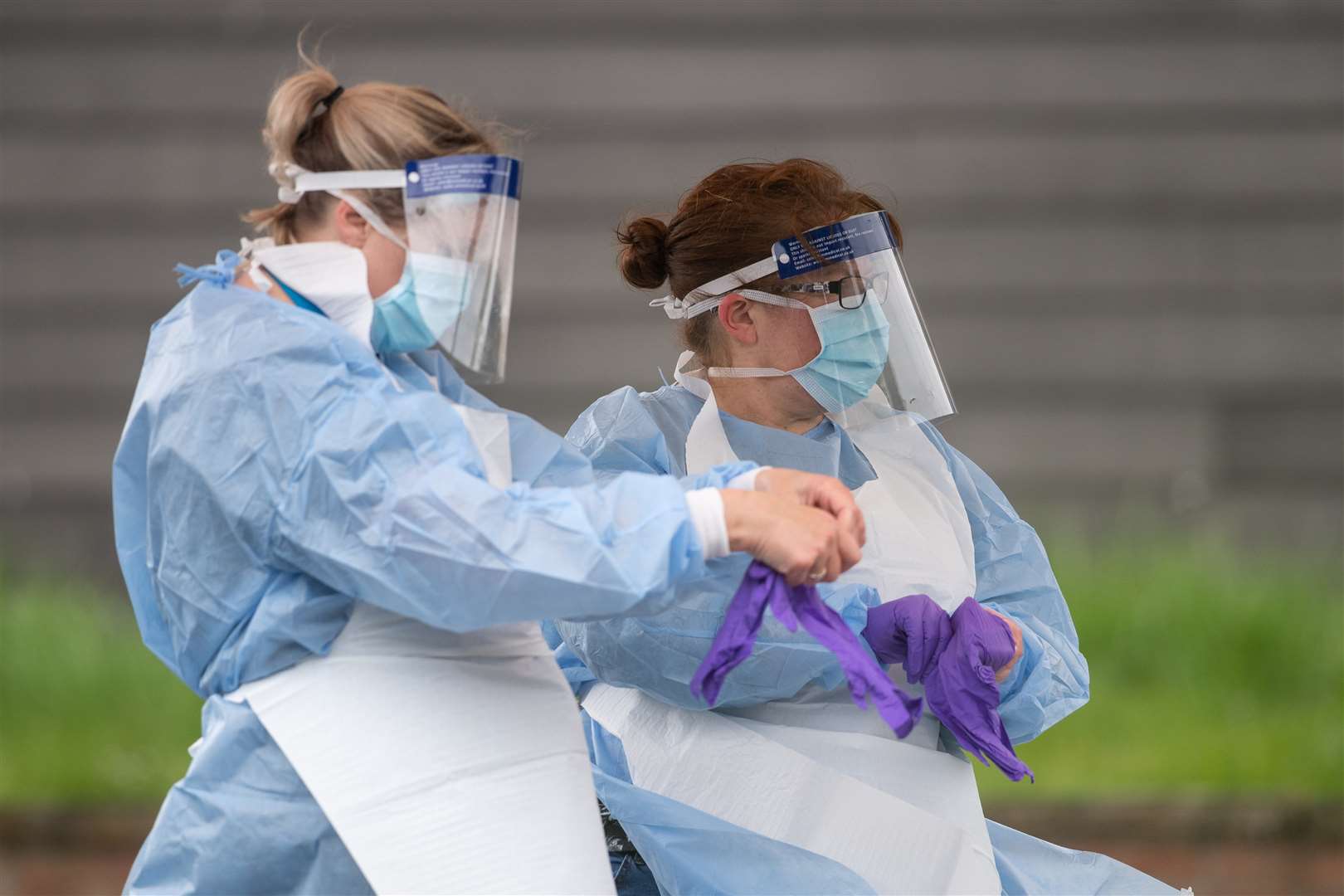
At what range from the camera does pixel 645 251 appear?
2.66 metres

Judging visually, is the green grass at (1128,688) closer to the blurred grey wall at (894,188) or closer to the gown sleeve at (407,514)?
the blurred grey wall at (894,188)

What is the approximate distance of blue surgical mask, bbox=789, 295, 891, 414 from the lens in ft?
8.11

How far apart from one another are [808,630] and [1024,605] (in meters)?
0.73

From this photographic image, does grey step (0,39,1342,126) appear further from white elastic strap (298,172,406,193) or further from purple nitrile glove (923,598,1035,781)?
white elastic strap (298,172,406,193)

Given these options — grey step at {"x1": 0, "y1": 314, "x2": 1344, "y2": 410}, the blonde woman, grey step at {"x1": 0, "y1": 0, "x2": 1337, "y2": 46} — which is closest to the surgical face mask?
the blonde woman

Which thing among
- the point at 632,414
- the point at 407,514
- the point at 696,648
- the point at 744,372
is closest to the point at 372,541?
the point at 407,514

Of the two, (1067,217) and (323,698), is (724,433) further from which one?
(1067,217)

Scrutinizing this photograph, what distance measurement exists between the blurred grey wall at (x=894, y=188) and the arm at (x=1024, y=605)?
4.17 m

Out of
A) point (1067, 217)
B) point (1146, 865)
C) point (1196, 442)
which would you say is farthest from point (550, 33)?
point (1146, 865)

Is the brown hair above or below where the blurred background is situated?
above

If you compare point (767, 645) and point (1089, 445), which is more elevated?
point (767, 645)

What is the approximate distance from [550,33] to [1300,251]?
3240 millimetres

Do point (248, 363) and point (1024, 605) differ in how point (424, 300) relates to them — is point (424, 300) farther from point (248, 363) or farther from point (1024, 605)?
point (1024, 605)

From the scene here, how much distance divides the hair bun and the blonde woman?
608 mm
